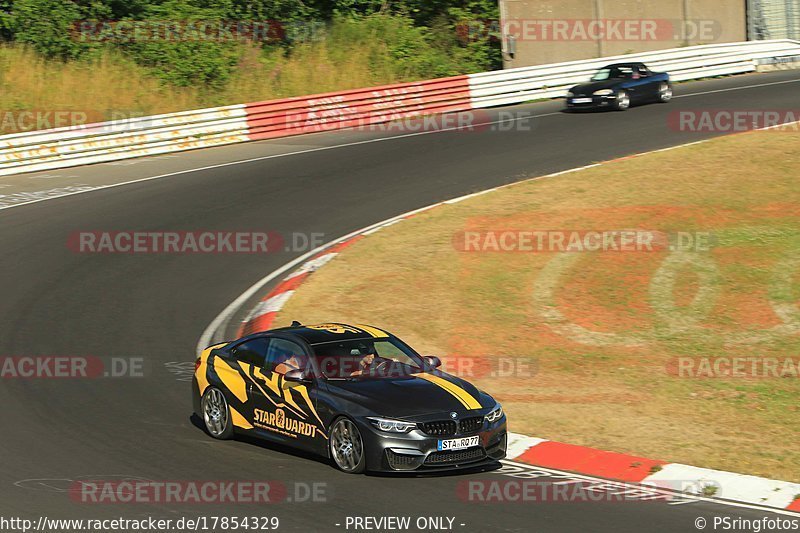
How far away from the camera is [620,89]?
30.9 metres

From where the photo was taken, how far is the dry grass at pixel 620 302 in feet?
39.8

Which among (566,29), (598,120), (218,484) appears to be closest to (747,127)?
(598,120)

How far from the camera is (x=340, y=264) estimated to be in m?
18.7

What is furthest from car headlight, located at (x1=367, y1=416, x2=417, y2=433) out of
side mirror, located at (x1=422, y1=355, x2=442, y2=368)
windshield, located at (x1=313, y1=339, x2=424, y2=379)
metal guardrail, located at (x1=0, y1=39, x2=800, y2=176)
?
metal guardrail, located at (x1=0, y1=39, x2=800, y2=176)

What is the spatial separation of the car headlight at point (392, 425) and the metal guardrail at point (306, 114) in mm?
17702

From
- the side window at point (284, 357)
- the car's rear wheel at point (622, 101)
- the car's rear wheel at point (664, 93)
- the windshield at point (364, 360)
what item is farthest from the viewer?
the car's rear wheel at point (664, 93)

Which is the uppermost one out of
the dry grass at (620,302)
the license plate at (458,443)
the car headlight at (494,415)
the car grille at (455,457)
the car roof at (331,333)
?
the car roof at (331,333)

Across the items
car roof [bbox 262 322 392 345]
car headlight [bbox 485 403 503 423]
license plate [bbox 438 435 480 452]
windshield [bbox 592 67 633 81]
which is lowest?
license plate [bbox 438 435 480 452]

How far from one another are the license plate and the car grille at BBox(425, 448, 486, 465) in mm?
46

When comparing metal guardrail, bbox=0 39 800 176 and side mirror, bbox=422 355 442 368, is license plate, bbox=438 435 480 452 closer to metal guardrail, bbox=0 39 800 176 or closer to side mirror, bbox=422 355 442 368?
side mirror, bbox=422 355 442 368

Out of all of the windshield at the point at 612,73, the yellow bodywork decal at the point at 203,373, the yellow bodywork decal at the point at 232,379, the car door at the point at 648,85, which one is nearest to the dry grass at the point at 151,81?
the windshield at the point at 612,73

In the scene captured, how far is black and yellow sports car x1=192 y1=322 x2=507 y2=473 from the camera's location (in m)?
9.98

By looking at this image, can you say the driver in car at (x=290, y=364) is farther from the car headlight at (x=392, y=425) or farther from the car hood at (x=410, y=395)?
the car headlight at (x=392, y=425)

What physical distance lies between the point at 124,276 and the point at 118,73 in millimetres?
16111
